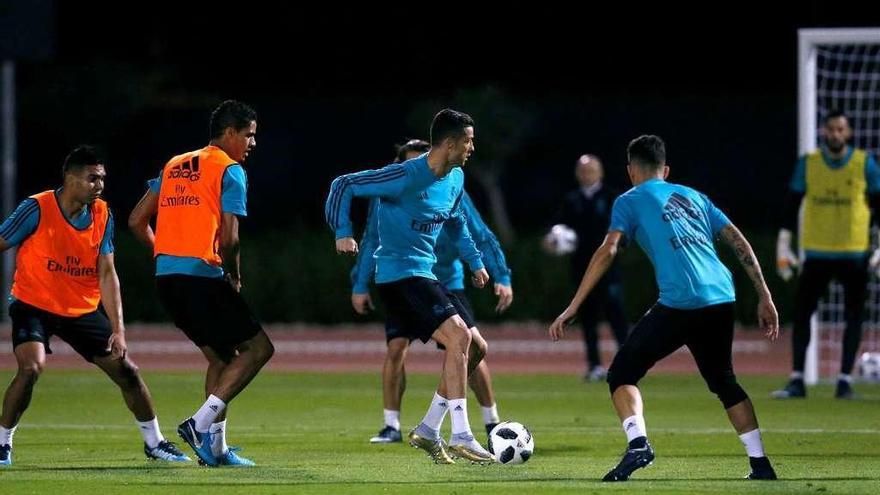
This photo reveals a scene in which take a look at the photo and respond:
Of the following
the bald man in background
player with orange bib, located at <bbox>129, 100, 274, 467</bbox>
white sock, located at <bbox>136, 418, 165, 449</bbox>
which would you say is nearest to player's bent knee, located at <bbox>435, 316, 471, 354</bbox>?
player with orange bib, located at <bbox>129, 100, 274, 467</bbox>

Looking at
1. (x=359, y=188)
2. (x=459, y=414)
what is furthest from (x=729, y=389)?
(x=359, y=188)

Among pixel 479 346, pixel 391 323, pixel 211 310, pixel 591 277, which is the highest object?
pixel 591 277

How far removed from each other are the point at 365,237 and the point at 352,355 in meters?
11.1

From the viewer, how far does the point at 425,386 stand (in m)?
18.1

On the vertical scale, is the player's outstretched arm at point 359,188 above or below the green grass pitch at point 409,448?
above

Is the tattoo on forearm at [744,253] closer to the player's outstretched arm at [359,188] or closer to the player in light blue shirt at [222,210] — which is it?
the player's outstretched arm at [359,188]

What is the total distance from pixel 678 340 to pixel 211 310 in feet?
9.36

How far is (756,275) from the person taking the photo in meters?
9.70

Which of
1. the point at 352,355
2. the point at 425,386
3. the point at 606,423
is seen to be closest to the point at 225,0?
the point at 352,355

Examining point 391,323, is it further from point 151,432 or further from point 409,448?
point 151,432

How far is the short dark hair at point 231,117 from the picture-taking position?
10.6 meters

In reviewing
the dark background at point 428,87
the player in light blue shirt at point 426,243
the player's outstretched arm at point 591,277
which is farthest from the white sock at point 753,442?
the dark background at point 428,87

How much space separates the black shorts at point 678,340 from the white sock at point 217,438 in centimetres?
247

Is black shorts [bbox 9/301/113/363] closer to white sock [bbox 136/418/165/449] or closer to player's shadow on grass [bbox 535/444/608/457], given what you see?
white sock [bbox 136/418/165/449]
